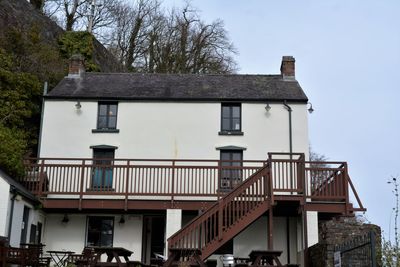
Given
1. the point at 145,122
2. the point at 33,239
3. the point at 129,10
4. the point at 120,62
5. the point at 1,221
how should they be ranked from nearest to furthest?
1. the point at 1,221
2. the point at 33,239
3. the point at 145,122
4. the point at 120,62
5. the point at 129,10

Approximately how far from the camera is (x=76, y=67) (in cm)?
2422

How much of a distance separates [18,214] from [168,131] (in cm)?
673

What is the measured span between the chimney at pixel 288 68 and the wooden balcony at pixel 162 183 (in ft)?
18.5

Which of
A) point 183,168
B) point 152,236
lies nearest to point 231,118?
point 183,168

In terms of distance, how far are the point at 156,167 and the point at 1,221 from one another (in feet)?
17.2

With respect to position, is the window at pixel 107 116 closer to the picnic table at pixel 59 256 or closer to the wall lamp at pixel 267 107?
the picnic table at pixel 59 256

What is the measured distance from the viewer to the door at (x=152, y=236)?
20.2m

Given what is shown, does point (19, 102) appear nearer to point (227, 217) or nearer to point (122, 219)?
point (122, 219)

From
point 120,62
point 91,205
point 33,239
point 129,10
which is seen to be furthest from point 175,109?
point 129,10

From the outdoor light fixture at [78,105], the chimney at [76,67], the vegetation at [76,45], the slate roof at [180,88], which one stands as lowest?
the outdoor light fixture at [78,105]

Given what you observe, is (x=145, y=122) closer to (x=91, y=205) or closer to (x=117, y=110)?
(x=117, y=110)

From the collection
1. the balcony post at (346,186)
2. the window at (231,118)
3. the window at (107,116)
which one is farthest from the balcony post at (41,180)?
the balcony post at (346,186)

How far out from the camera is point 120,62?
43.4 meters

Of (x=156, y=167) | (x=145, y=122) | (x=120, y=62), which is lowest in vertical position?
(x=156, y=167)
